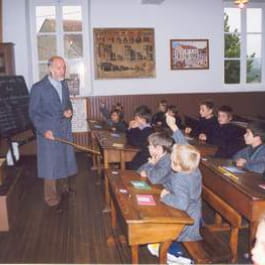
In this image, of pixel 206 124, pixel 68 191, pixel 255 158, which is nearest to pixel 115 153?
pixel 68 191

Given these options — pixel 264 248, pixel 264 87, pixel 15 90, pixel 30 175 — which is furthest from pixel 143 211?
pixel 264 87

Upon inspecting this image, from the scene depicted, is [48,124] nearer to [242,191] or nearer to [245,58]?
[242,191]

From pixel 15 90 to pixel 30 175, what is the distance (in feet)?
5.13

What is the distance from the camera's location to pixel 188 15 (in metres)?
8.44

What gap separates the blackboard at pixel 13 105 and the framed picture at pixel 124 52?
5.28ft

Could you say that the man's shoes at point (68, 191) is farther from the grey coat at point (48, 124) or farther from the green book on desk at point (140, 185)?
the green book on desk at point (140, 185)

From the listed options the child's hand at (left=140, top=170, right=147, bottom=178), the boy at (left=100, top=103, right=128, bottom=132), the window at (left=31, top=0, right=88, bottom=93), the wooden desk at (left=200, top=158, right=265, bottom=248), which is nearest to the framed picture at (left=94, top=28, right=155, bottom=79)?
the window at (left=31, top=0, right=88, bottom=93)

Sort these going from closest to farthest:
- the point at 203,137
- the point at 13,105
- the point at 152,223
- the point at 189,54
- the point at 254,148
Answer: the point at 152,223 → the point at 254,148 → the point at 203,137 → the point at 13,105 → the point at 189,54

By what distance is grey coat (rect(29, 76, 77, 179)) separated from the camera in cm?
477

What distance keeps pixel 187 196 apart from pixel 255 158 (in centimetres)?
119

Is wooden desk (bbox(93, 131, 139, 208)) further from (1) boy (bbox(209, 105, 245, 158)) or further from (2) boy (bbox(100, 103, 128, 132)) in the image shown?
(2) boy (bbox(100, 103, 128, 132))

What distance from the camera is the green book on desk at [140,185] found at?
320 centimetres

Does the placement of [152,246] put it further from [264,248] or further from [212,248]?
[264,248]

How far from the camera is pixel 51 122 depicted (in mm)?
4848
